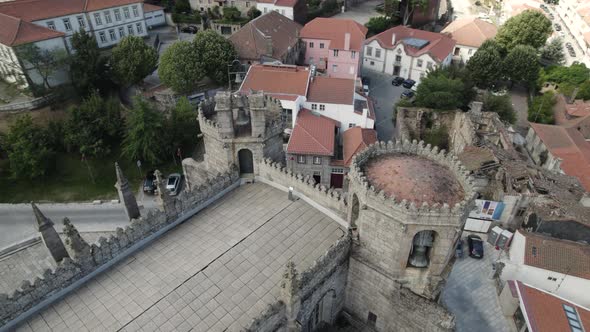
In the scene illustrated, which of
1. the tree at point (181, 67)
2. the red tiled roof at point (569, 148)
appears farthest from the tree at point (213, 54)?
the red tiled roof at point (569, 148)

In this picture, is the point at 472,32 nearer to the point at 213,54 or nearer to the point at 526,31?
the point at 526,31

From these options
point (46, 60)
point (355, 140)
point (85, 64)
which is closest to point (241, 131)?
point (355, 140)

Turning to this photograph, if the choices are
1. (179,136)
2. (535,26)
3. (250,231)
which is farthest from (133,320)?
(535,26)

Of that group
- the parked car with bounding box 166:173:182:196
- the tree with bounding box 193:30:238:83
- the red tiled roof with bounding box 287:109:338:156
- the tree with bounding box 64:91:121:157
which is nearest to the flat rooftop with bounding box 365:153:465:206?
the red tiled roof with bounding box 287:109:338:156

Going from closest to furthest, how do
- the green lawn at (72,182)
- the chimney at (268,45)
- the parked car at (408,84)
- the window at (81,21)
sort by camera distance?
the green lawn at (72,182)
the chimney at (268,45)
the window at (81,21)
the parked car at (408,84)

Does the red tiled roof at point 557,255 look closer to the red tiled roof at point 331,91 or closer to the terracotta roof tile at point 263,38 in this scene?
the red tiled roof at point 331,91

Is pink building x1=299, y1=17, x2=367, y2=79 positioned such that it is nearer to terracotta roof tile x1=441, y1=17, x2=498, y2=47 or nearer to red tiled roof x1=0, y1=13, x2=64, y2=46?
terracotta roof tile x1=441, y1=17, x2=498, y2=47

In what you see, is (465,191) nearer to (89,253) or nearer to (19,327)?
(89,253)
